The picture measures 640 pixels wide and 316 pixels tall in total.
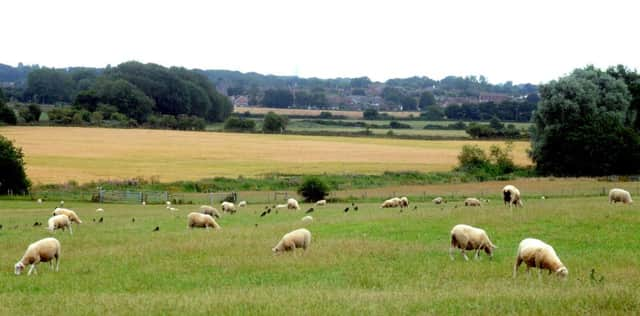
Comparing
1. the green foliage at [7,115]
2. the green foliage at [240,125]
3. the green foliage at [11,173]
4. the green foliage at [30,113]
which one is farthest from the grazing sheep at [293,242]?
the green foliage at [240,125]

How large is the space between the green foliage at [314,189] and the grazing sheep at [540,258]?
44.7m

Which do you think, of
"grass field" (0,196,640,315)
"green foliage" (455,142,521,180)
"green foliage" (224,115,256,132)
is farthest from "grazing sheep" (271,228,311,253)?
"green foliage" (224,115,256,132)

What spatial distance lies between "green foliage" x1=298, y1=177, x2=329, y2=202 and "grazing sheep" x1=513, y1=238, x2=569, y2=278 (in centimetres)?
4467

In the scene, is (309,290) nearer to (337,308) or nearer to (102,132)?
(337,308)

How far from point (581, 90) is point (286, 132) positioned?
77.7m

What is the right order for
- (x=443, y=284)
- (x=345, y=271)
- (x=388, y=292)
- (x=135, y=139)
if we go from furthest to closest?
(x=135, y=139)
(x=345, y=271)
(x=443, y=284)
(x=388, y=292)

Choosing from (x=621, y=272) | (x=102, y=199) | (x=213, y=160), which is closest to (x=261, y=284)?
(x=621, y=272)

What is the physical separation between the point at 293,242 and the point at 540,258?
8.41 meters

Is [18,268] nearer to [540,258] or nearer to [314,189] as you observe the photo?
[540,258]

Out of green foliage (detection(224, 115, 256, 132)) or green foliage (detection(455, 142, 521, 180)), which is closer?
green foliage (detection(455, 142, 521, 180))

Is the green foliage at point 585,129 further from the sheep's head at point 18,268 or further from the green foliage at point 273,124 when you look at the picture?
the sheep's head at point 18,268

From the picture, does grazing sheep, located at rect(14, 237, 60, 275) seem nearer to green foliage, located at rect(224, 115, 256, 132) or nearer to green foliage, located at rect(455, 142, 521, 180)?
green foliage, located at rect(455, 142, 521, 180)

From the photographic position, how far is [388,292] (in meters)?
17.0

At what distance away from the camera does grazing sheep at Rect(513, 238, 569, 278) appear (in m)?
18.4
